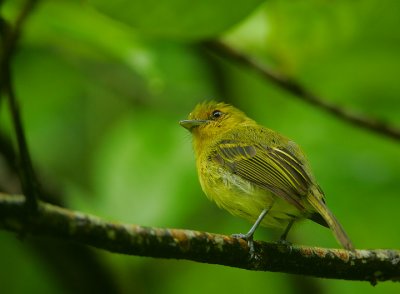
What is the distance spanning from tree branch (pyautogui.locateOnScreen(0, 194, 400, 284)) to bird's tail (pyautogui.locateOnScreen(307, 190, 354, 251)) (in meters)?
0.08

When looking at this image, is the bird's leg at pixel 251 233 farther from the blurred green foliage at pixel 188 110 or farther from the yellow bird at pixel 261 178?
the blurred green foliage at pixel 188 110

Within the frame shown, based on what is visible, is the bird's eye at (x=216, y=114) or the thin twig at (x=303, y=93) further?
the bird's eye at (x=216, y=114)

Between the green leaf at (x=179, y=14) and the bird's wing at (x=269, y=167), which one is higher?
the green leaf at (x=179, y=14)

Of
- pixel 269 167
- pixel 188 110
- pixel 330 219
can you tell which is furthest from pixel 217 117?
pixel 330 219

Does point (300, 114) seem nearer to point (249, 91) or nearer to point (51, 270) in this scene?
point (249, 91)

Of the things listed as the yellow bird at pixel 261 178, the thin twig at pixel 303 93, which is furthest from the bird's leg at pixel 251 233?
the thin twig at pixel 303 93

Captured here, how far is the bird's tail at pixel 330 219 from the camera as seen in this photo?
3.03 metres

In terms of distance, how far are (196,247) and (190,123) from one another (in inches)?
89.0

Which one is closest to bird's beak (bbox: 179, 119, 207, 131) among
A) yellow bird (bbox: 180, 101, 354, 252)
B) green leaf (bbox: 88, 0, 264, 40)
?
yellow bird (bbox: 180, 101, 354, 252)

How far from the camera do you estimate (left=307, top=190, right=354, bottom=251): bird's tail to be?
303 cm

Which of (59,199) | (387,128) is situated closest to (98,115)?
(59,199)

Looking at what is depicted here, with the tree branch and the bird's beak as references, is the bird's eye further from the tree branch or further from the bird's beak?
the tree branch

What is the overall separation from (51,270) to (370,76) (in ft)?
7.16

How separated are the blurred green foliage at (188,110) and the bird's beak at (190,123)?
0.07m
